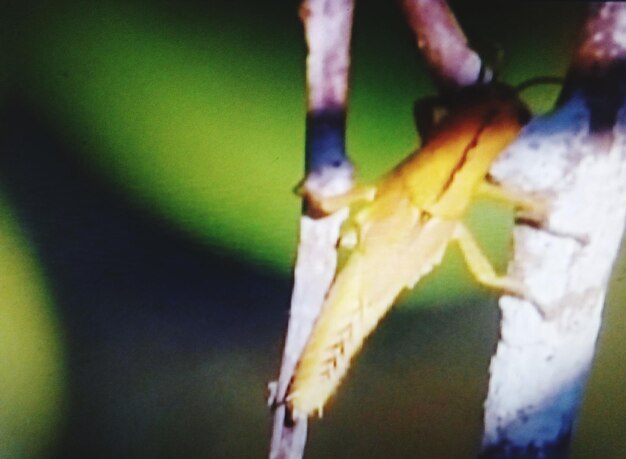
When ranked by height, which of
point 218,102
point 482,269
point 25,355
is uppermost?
point 218,102

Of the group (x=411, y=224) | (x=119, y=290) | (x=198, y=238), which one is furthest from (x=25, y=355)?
(x=411, y=224)

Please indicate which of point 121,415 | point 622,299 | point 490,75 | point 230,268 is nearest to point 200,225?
point 230,268

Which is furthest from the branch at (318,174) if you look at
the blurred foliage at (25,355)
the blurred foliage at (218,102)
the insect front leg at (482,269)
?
the blurred foliage at (25,355)

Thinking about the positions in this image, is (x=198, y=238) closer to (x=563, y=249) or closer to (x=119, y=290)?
(x=119, y=290)

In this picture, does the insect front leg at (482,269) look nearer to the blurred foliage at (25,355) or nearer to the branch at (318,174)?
the branch at (318,174)

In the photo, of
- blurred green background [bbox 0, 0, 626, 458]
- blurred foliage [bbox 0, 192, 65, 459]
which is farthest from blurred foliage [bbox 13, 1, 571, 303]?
blurred foliage [bbox 0, 192, 65, 459]

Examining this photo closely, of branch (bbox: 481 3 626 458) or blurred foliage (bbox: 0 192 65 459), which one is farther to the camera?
blurred foliage (bbox: 0 192 65 459)

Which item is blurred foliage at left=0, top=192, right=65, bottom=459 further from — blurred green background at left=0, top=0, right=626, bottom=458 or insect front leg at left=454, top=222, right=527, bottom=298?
insect front leg at left=454, top=222, right=527, bottom=298
